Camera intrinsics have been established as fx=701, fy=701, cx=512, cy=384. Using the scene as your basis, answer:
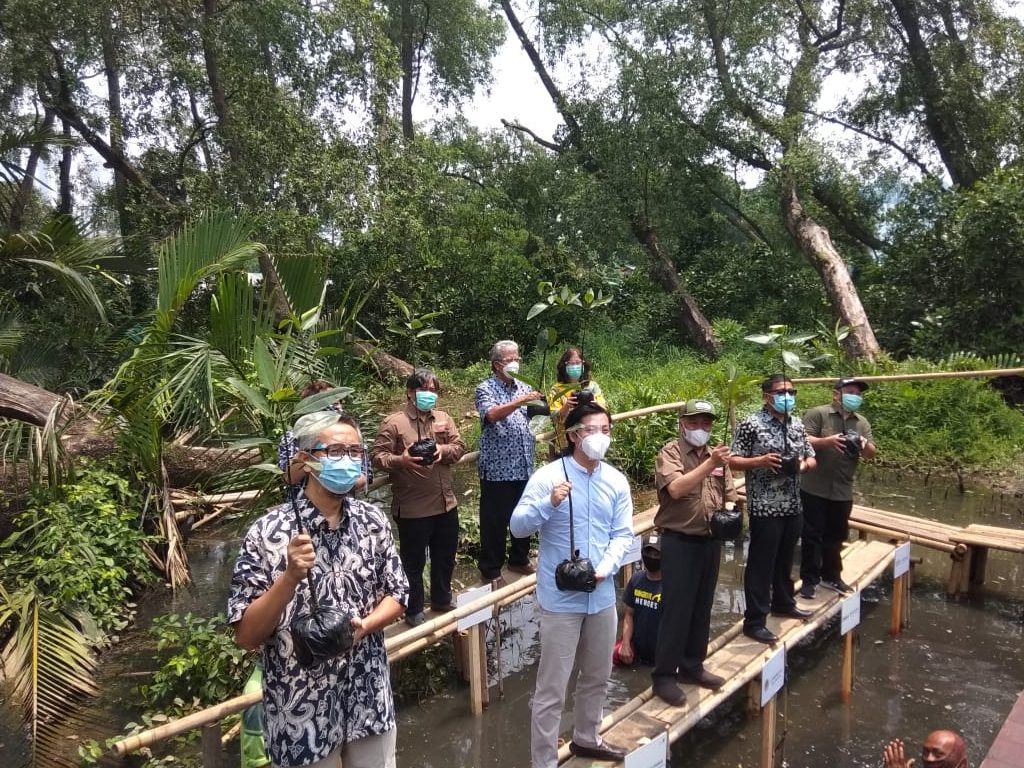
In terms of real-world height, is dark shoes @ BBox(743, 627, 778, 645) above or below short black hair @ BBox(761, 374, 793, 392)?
below

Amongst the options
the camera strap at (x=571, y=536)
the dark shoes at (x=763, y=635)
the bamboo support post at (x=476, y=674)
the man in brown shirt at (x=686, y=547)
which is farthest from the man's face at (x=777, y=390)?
the bamboo support post at (x=476, y=674)

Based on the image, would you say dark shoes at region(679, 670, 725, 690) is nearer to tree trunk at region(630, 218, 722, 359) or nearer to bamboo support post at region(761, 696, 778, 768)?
bamboo support post at region(761, 696, 778, 768)

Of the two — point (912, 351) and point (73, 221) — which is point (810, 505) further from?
point (912, 351)

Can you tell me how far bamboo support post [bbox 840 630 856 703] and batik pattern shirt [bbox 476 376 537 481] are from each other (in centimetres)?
213

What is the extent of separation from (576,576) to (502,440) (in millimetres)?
1602

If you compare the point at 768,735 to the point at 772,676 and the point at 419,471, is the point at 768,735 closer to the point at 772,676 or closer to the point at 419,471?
the point at 772,676

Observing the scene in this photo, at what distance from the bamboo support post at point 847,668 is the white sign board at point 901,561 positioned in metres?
0.93

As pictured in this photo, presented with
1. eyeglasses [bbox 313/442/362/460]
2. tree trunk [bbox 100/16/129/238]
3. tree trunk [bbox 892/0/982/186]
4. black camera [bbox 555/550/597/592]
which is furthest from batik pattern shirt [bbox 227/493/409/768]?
tree trunk [bbox 892/0/982/186]

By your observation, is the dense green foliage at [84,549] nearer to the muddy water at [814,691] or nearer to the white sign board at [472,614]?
the muddy water at [814,691]

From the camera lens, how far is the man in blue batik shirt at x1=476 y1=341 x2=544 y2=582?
4.14 metres

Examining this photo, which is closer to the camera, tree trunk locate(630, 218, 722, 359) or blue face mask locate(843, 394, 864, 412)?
blue face mask locate(843, 394, 864, 412)

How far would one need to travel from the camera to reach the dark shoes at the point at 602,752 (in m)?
2.95

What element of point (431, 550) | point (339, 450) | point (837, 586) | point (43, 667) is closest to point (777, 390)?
point (837, 586)

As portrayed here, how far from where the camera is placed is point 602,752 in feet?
9.74
